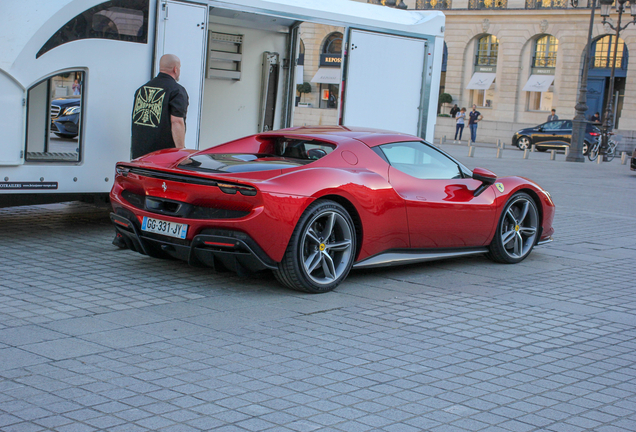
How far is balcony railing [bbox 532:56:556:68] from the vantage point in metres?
50.1

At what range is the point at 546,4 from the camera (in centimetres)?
4978

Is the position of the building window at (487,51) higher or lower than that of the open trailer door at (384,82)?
higher

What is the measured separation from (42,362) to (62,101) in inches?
585

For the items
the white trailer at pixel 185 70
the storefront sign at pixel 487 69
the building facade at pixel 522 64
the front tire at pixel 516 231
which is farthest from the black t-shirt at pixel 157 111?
the storefront sign at pixel 487 69

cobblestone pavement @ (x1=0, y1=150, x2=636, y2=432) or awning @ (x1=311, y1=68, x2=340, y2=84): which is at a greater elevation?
awning @ (x1=311, y1=68, x2=340, y2=84)

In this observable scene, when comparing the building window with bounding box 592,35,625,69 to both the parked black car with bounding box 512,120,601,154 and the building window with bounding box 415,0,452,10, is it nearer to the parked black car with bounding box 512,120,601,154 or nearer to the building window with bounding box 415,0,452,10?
the building window with bounding box 415,0,452,10

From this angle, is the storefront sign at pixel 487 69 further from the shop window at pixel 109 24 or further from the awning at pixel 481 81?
the shop window at pixel 109 24

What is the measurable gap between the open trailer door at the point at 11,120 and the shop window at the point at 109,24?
0.39m

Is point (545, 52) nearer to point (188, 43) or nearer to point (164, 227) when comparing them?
point (188, 43)

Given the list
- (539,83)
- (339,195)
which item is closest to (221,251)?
(339,195)

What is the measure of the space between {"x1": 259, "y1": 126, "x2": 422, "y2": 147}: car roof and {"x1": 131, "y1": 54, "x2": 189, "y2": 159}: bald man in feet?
3.77

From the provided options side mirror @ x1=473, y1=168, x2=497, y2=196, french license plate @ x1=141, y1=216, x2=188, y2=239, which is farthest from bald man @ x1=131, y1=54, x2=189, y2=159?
side mirror @ x1=473, y1=168, x2=497, y2=196

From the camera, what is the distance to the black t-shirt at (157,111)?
779 cm

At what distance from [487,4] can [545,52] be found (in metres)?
5.26
